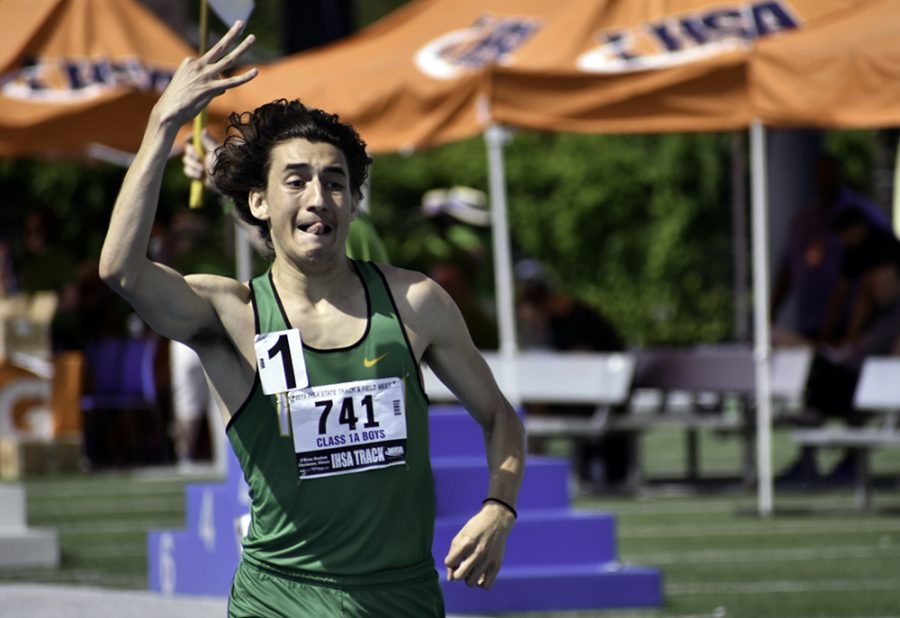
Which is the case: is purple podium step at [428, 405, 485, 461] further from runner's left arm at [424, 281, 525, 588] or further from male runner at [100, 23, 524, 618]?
male runner at [100, 23, 524, 618]

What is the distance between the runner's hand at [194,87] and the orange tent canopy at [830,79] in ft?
25.6

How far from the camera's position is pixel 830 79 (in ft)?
37.8

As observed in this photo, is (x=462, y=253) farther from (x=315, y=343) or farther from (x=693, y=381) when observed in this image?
A: (x=315, y=343)

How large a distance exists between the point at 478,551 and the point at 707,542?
25.3 ft

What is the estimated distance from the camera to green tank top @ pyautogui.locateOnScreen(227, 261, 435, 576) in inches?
162

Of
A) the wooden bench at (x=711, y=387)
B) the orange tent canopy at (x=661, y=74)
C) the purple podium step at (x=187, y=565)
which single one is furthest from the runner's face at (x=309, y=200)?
the wooden bench at (x=711, y=387)

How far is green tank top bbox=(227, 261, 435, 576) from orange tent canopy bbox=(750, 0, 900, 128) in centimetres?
764

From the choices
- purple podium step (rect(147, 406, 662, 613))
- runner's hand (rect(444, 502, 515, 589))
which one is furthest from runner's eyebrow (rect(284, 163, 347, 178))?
purple podium step (rect(147, 406, 662, 613))

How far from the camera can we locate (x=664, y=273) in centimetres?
3300

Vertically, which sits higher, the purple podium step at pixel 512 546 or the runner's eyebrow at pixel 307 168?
the runner's eyebrow at pixel 307 168

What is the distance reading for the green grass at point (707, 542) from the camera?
9.23m

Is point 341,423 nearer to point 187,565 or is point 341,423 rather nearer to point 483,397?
point 483,397

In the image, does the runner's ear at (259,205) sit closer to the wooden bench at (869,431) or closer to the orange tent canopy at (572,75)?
the orange tent canopy at (572,75)

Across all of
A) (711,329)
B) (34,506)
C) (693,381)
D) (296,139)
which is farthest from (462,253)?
(711,329)
